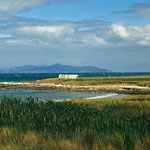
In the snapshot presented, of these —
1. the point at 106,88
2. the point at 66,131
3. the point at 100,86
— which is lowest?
the point at 106,88

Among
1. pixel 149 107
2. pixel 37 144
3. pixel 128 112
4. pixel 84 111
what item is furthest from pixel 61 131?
pixel 149 107

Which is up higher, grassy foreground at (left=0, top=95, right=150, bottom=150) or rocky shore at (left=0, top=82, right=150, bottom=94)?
grassy foreground at (left=0, top=95, right=150, bottom=150)

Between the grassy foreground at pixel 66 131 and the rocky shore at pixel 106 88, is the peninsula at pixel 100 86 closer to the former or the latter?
the rocky shore at pixel 106 88

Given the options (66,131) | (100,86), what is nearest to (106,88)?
(100,86)

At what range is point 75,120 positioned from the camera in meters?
11.2

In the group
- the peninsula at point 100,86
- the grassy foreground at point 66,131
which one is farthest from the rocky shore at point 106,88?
the grassy foreground at point 66,131

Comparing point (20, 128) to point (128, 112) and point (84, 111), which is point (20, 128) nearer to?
point (84, 111)

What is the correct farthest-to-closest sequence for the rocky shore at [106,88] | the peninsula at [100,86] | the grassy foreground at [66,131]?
the peninsula at [100,86], the rocky shore at [106,88], the grassy foreground at [66,131]

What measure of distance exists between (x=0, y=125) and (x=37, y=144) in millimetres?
3650

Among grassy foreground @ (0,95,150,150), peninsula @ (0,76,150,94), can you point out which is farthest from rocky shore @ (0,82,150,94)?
grassy foreground @ (0,95,150,150)

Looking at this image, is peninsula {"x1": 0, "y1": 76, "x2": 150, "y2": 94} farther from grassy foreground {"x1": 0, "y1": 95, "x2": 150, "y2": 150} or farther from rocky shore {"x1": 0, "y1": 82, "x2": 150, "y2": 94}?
grassy foreground {"x1": 0, "y1": 95, "x2": 150, "y2": 150}

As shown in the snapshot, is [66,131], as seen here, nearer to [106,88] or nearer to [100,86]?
[106,88]

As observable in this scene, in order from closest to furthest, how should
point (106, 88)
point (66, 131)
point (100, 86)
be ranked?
point (66, 131) < point (106, 88) < point (100, 86)

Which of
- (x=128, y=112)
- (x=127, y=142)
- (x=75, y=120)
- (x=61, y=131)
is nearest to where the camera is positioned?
(x=127, y=142)
